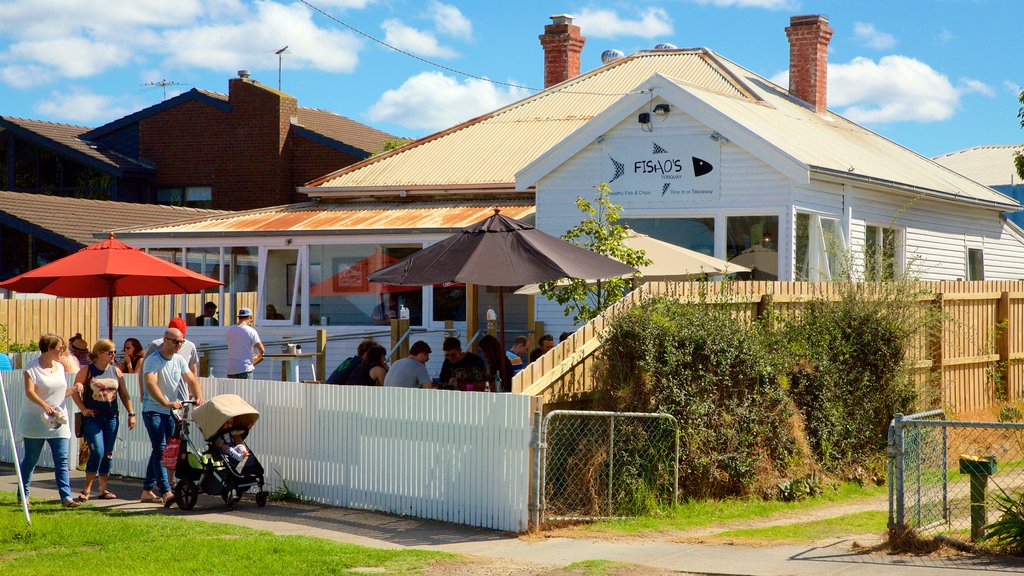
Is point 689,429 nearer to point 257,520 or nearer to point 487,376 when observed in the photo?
point 487,376

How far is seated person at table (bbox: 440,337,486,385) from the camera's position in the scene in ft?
40.4

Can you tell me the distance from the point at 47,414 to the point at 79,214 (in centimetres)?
1883

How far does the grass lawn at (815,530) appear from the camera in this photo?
9234mm

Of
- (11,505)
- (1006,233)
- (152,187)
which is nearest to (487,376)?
(11,505)

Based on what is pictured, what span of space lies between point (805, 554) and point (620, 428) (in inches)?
83.8

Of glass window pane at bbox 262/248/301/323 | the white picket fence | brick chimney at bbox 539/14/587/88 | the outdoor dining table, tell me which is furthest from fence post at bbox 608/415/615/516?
brick chimney at bbox 539/14/587/88

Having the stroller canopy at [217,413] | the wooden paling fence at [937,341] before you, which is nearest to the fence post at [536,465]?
the wooden paling fence at [937,341]

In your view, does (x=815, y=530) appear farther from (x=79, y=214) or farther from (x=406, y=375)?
(x=79, y=214)

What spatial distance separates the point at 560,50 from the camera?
26.7 meters

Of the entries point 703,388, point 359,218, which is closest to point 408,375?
point 703,388

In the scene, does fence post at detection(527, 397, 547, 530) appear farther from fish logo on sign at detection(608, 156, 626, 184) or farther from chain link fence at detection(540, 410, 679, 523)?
fish logo on sign at detection(608, 156, 626, 184)

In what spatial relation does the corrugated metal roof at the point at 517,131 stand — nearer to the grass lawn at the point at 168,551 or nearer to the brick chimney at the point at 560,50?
the brick chimney at the point at 560,50

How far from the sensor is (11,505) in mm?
Result: 11156

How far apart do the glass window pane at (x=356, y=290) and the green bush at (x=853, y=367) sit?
8036mm
